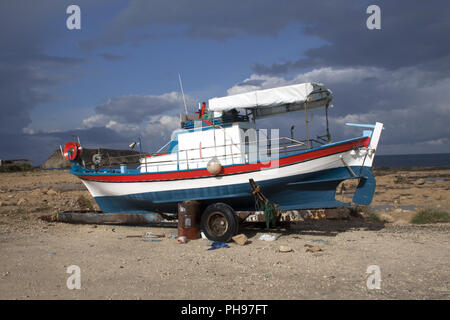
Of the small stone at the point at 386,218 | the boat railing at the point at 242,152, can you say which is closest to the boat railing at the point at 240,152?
the boat railing at the point at 242,152

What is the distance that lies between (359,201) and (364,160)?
1.11 meters

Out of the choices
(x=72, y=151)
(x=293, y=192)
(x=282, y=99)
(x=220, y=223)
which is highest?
(x=282, y=99)

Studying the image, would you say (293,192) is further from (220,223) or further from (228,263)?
(228,263)

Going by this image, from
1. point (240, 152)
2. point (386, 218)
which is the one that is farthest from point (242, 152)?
point (386, 218)

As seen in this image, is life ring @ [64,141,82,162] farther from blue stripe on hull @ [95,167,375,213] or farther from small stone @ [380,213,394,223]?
small stone @ [380,213,394,223]

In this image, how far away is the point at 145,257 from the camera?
7730 millimetres

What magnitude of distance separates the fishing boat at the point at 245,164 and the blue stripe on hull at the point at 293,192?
3cm

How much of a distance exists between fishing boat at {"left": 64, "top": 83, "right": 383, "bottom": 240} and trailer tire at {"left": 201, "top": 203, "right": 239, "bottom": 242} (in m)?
0.04

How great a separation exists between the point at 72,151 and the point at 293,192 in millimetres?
8339

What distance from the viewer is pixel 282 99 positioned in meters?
9.70

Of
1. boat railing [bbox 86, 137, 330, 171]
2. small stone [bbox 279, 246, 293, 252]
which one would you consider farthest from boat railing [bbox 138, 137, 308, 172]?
small stone [bbox 279, 246, 293, 252]

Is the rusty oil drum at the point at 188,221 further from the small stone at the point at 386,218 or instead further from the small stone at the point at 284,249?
the small stone at the point at 386,218

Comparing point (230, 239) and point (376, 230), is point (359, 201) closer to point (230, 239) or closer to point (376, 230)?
point (376, 230)
